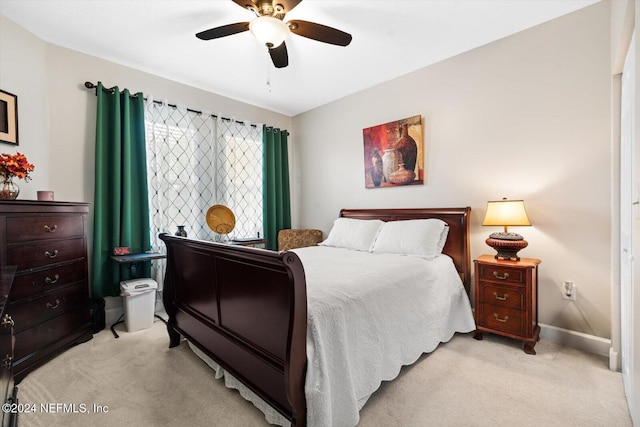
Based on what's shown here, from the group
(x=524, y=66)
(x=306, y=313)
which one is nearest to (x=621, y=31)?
(x=524, y=66)

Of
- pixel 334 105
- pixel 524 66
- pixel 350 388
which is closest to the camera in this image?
pixel 350 388

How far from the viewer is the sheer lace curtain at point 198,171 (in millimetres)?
3154

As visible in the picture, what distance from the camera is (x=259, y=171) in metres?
4.15

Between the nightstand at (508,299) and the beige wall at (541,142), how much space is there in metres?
0.31

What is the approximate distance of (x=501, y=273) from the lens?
2.29 meters

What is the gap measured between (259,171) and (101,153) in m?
1.88

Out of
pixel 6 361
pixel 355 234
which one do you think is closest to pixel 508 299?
pixel 355 234

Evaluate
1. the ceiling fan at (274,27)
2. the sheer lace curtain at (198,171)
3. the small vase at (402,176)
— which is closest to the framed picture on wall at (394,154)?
the small vase at (402,176)

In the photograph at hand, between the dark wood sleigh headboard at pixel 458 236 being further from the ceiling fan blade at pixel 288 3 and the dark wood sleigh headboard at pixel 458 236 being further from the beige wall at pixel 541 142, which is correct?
the ceiling fan blade at pixel 288 3

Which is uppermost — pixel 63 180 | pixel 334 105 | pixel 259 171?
pixel 334 105

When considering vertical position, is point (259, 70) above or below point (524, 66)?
above

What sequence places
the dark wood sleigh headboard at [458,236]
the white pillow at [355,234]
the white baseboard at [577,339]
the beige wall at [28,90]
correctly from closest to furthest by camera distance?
the white baseboard at [577,339], the beige wall at [28,90], the dark wood sleigh headboard at [458,236], the white pillow at [355,234]

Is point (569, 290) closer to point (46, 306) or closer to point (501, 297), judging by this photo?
point (501, 297)

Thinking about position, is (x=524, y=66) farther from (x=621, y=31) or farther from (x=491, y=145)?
(x=621, y=31)
